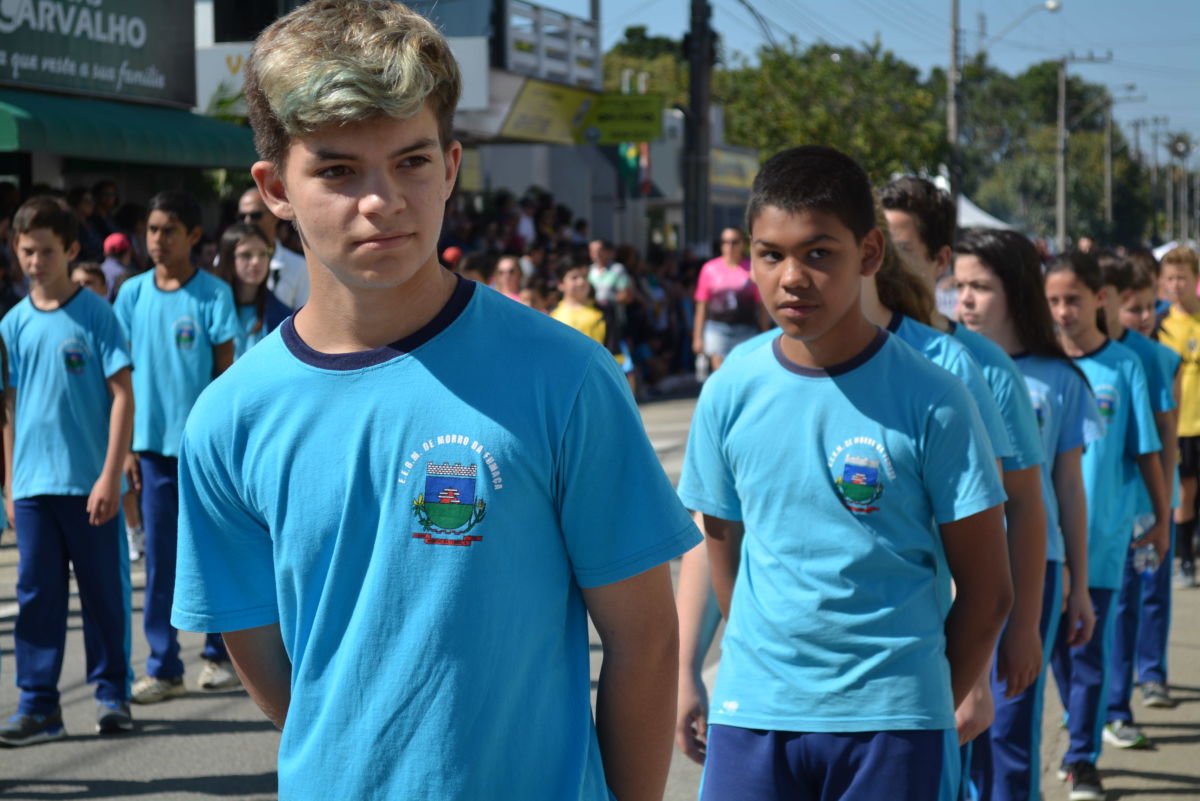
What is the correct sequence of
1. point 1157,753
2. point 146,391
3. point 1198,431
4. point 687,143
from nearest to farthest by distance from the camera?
point 1157,753 → point 146,391 → point 1198,431 → point 687,143

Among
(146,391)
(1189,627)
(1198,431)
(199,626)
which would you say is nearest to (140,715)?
(146,391)

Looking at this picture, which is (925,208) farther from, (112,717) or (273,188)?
(112,717)

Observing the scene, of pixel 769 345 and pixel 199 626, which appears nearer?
pixel 199 626

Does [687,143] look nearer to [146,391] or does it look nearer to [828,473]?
[146,391]

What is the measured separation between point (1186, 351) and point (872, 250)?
21.2 feet

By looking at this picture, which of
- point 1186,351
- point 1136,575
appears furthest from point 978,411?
point 1186,351

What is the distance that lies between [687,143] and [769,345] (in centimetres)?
2317

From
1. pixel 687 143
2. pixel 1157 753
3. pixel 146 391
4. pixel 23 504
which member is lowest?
pixel 1157 753

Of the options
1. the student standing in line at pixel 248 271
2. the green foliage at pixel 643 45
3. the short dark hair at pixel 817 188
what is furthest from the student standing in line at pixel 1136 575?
the green foliage at pixel 643 45

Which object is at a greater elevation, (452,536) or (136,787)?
(452,536)

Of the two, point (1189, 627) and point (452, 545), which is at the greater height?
point (452, 545)

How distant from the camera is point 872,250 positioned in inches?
132

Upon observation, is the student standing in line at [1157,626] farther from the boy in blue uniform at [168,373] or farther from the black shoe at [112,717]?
the black shoe at [112,717]

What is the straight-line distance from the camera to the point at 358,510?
200 centimetres
